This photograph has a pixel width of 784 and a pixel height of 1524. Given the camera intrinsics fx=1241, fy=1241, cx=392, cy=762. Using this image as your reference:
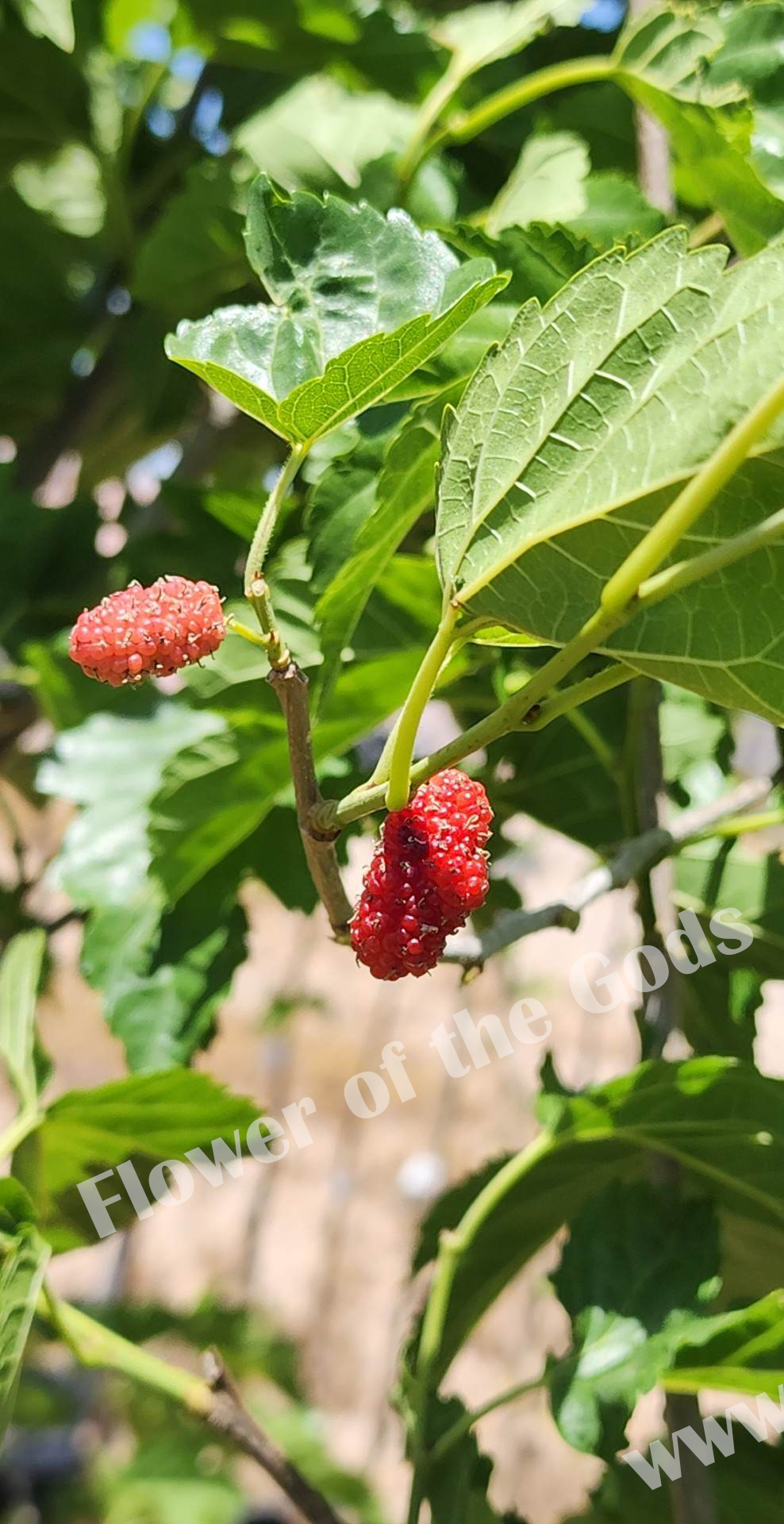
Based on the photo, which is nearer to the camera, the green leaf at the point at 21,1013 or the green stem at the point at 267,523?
the green stem at the point at 267,523

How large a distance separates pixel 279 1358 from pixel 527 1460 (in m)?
0.91

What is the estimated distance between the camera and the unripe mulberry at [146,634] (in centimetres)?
25

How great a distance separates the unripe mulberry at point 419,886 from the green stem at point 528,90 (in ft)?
1.17

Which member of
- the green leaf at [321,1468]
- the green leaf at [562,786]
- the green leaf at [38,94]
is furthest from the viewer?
the green leaf at [321,1468]

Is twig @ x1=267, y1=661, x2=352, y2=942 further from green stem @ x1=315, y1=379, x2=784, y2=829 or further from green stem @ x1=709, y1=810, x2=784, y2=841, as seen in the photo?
green stem @ x1=709, y1=810, x2=784, y2=841

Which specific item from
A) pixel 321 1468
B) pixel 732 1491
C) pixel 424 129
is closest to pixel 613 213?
pixel 424 129

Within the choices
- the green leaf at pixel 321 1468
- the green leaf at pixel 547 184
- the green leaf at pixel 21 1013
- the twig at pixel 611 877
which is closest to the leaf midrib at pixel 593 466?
the twig at pixel 611 877

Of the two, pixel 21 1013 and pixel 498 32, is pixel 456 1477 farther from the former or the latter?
pixel 498 32

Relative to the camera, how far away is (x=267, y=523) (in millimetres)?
268

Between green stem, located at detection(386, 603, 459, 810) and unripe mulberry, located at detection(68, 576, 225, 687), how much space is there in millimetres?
46

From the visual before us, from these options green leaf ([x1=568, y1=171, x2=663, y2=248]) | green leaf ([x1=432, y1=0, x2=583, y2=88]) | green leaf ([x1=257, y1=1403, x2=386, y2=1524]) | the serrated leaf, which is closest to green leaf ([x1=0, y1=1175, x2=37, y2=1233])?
the serrated leaf

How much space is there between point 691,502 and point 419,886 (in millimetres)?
97

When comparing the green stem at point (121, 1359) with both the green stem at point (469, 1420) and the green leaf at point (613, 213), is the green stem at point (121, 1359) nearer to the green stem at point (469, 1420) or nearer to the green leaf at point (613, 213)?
the green stem at point (469, 1420)

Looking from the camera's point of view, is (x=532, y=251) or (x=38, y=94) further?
(x=38, y=94)
